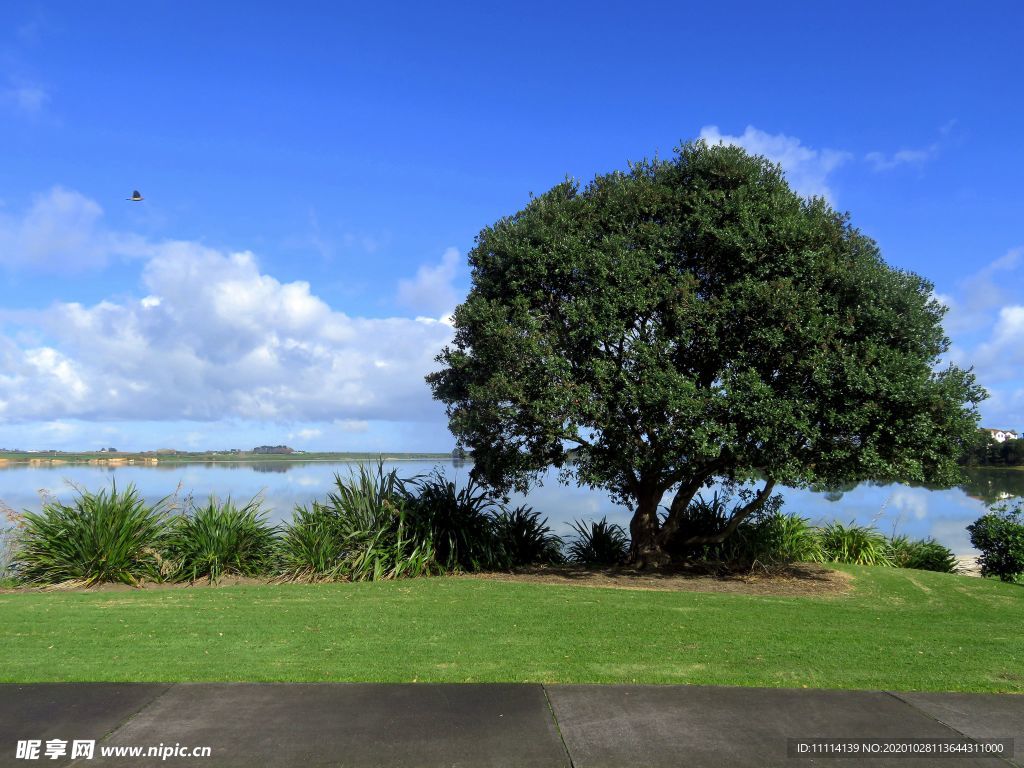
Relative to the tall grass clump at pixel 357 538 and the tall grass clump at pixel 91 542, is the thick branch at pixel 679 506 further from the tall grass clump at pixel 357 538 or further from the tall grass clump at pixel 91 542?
the tall grass clump at pixel 91 542

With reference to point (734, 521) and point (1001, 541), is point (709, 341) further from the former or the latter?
point (1001, 541)

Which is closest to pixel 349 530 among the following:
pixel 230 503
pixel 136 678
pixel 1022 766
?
pixel 230 503

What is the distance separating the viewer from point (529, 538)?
17000 mm

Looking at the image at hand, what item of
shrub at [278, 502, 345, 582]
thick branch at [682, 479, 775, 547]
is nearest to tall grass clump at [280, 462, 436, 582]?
shrub at [278, 502, 345, 582]

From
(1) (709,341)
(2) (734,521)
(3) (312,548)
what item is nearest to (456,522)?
(3) (312,548)

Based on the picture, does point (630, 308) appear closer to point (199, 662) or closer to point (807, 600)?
point (807, 600)

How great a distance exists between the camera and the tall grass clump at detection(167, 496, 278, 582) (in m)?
14.1

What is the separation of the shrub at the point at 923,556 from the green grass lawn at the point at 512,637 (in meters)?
6.37

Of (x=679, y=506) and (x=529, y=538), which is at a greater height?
(x=679, y=506)

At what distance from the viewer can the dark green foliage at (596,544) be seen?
56.2ft

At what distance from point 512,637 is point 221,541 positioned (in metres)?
8.00

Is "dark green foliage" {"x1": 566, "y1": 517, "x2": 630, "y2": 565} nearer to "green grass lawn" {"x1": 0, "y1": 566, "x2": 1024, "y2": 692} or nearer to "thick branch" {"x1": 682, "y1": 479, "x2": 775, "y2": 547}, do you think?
"thick branch" {"x1": 682, "y1": 479, "x2": 775, "y2": 547}

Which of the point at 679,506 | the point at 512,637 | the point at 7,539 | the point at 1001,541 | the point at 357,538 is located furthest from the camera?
the point at 1001,541

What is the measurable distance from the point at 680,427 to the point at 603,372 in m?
1.49
